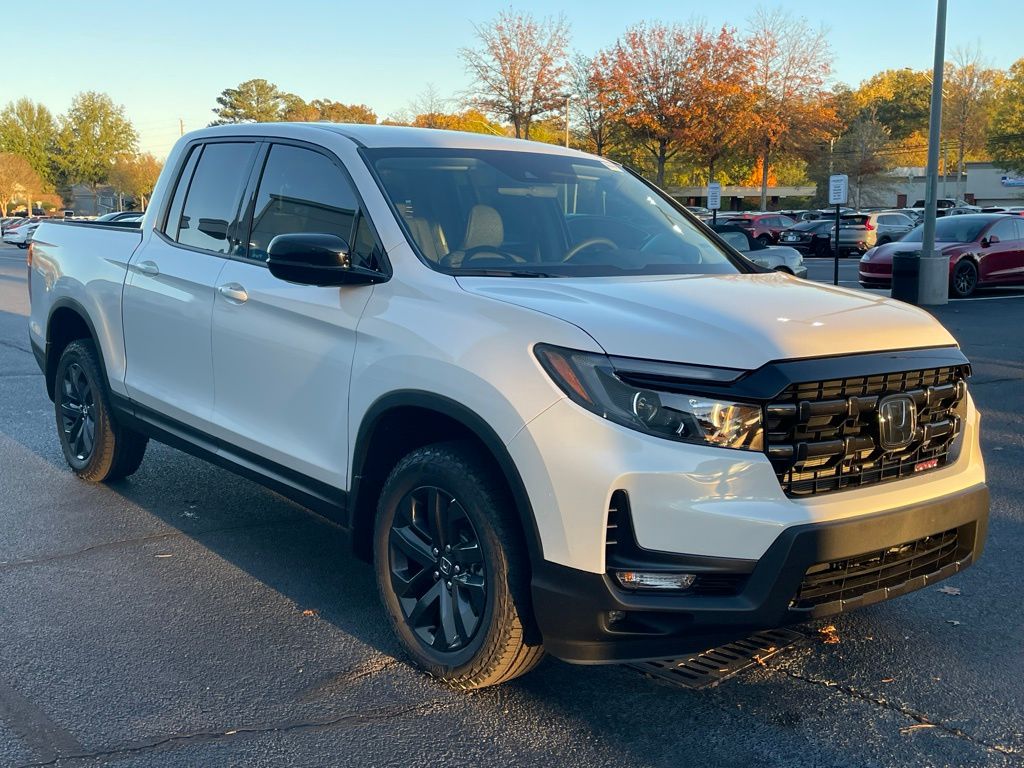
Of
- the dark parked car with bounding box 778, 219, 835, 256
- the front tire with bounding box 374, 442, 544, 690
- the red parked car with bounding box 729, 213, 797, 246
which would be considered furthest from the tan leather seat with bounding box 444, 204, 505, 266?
the red parked car with bounding box 729, 213, 797, 246

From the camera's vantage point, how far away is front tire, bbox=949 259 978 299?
723 inches

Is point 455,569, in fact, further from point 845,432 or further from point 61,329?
point 61,329

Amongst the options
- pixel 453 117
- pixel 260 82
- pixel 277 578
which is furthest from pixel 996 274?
pixel 260 82

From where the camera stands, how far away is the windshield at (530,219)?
3.96 metres

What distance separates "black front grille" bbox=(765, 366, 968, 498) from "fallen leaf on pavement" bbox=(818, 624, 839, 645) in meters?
0.89

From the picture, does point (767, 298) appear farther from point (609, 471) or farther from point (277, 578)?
point (277, 578)

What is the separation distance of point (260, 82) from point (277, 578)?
414 ft

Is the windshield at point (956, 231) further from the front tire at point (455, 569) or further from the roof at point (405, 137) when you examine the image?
the front tire at point (455, 569)

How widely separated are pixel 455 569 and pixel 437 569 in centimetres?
9

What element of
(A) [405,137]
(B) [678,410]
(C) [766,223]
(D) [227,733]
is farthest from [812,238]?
(D) [227,733]

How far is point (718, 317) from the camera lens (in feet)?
10.4

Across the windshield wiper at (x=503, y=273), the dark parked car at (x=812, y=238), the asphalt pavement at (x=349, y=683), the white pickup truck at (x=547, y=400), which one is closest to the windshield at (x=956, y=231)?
the asphalt pavement at (x=349, y=683)

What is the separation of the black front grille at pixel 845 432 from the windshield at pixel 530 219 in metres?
1.13

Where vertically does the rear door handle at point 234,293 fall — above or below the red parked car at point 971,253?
above
